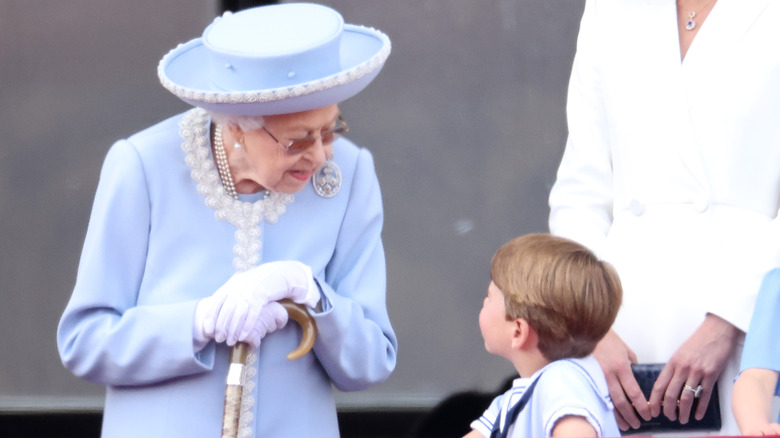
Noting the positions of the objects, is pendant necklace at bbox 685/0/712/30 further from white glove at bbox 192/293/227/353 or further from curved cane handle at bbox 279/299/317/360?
white glove at bbox 192/293/227/353

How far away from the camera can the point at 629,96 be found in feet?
11.5

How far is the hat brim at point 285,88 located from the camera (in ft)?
9.56

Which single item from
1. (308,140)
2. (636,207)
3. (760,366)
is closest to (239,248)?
(308,140)

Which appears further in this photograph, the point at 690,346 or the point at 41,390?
the point at 41,390

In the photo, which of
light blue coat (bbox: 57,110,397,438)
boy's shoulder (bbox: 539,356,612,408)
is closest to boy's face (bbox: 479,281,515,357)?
boy's shoulder (bbox: 539,356,612,408)

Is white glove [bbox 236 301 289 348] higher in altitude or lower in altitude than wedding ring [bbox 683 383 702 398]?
higher

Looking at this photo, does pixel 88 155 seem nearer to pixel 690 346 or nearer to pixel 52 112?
pixel 52 112

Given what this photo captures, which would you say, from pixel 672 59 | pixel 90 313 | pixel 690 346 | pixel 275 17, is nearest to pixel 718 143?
pixel 672 59

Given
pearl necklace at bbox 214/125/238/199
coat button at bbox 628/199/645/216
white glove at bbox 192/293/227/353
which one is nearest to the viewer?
white glove at bbox 192/293/227/353

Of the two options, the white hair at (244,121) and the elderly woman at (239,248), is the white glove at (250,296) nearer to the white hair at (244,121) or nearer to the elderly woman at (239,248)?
the elderly woman at (239,248)

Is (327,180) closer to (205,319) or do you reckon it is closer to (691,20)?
(205,319)

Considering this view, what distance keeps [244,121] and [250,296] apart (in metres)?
0.38

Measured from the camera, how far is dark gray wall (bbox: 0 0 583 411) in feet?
16.3

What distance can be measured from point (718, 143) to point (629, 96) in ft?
0.84
